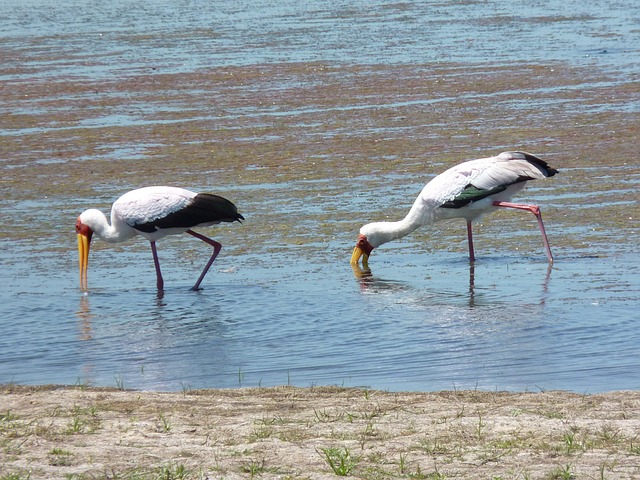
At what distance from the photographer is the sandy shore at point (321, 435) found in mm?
4465

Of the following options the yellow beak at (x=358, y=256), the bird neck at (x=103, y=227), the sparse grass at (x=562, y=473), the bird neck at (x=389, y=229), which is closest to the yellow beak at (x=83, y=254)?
the bird neck at (x=103, y=227)

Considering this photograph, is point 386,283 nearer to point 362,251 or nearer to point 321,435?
point 362,251

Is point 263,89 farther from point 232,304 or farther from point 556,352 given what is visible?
point 556,352

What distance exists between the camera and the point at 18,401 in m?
5.77

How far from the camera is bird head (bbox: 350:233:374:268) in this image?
995 centimetres

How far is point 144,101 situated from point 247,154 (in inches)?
195

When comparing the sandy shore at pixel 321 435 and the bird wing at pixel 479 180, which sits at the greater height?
the bird wing at pixel 479 180

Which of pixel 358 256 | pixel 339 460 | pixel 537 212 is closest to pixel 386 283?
pixel 358 256

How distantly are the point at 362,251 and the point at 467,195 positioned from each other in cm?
94

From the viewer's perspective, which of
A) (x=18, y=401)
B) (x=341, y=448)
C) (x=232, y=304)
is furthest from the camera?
(x=232, y=304)

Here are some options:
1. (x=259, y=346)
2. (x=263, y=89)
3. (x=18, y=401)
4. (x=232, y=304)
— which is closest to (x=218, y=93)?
(x=263, y=89)

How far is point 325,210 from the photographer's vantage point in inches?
455

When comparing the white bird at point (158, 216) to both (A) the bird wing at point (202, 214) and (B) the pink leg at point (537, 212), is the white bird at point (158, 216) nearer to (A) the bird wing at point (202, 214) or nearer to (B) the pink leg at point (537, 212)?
(A) the bird wing at point (202, 214)

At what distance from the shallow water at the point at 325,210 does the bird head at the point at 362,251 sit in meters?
0.12
